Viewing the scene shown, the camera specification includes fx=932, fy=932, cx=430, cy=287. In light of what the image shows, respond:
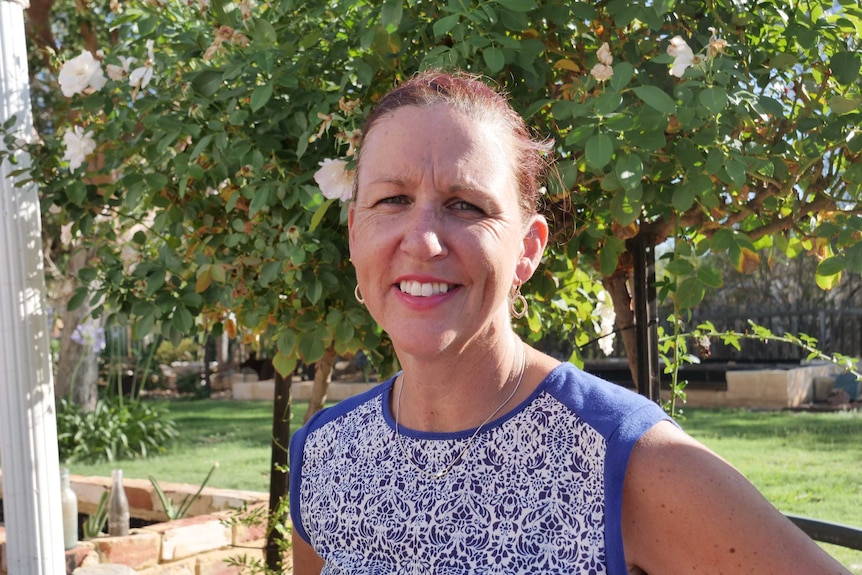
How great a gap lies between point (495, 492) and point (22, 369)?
1782 millimetres

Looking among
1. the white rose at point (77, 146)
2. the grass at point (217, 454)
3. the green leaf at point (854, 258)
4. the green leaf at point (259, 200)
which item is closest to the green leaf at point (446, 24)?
the green leaf at point (259, 200)

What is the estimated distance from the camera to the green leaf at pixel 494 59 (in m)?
1.91

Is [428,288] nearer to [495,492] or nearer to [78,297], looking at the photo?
[495,492]

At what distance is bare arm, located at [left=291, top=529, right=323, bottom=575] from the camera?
67.4 inches

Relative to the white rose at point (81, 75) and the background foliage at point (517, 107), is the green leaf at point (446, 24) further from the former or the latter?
the white rose at point (81, 75)

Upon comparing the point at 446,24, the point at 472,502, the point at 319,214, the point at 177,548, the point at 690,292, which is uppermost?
the point at 446,24

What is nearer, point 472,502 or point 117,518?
point 472,502

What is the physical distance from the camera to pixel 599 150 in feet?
5.76

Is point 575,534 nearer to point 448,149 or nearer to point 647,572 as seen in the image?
point 647,572

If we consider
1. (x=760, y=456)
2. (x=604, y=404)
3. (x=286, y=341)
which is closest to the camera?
(x=604, y=404)

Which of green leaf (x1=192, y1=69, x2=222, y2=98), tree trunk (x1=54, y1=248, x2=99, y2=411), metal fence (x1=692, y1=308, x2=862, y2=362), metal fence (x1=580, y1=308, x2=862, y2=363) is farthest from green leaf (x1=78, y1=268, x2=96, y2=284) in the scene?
metal fence (x1=692, y1=308, x2=862, y2=362)

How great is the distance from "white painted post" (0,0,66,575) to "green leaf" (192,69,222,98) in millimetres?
689

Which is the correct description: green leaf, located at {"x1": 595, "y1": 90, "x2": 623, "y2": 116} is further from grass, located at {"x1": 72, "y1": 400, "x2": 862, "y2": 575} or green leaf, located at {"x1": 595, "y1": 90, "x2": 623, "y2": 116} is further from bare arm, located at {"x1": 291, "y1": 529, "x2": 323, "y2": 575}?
grass, located at {"x1": 72, "y1": 400, "x2": 862, "y2": 575}

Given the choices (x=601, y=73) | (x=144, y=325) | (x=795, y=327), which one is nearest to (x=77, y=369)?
(x=144, y=325)
